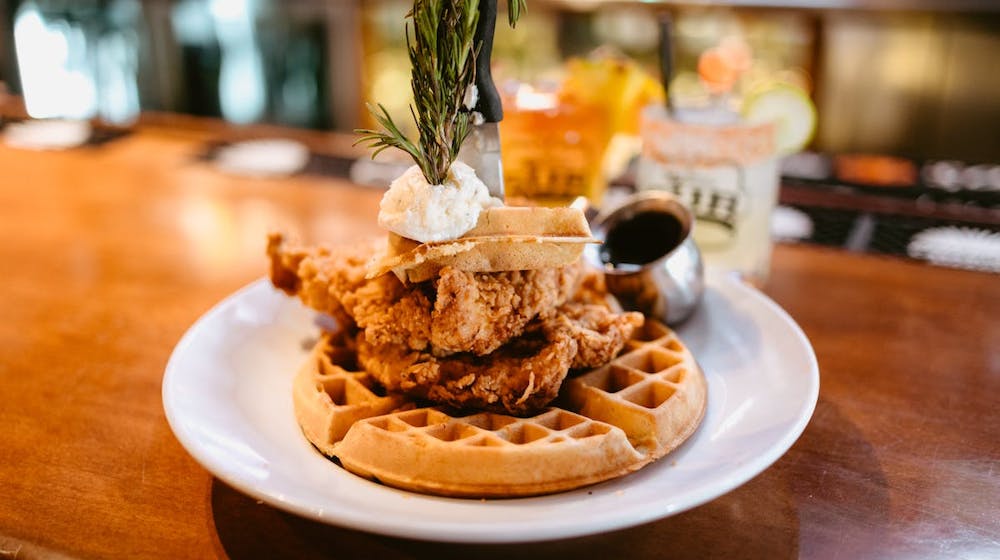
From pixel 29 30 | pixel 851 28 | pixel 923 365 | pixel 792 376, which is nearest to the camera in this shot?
pixel 792 376

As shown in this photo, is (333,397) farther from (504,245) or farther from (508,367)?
(504,245)

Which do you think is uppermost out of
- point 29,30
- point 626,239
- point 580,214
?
point 29,30

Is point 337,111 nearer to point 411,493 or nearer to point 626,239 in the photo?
point 626,239

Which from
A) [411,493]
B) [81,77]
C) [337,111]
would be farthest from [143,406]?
[81,77]

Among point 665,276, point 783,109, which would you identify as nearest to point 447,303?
point 665,276

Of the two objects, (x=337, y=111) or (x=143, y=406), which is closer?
(x=143, y=406)

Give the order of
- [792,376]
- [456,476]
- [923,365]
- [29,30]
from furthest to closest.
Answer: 1. [29,30]
2. [923,365]
3. [792,376]
4. [456,476]

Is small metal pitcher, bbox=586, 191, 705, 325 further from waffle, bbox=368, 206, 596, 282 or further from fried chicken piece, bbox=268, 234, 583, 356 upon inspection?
waffle, bbox=368, 206, 596, 282

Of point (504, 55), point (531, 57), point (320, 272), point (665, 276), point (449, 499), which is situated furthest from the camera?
point (531, 57)
